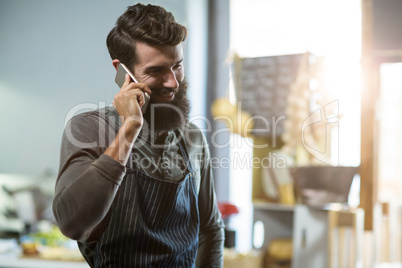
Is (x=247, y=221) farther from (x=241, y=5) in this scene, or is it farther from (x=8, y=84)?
(x=8, y=84)

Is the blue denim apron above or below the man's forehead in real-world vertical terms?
below

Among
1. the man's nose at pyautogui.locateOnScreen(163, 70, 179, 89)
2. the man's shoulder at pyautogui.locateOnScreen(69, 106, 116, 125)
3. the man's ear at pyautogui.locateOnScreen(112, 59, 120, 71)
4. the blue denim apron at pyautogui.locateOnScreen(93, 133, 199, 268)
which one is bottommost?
the blue denim apron at pyautogui.locateOnScreen(93, 133, 199, 268)

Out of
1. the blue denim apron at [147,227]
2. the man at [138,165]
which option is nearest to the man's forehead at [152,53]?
the man at [138,165]

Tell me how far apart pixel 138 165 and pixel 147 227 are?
0.06 meters

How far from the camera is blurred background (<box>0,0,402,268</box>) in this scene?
46 cm

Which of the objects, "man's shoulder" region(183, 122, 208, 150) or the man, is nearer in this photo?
the man

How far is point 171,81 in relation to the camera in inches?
16.0

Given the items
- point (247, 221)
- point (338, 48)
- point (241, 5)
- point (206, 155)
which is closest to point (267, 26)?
point (241, 5)

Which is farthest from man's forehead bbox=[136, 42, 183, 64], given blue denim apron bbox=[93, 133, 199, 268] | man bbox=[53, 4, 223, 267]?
blue denim apron bbox=[93, 133, 199, 268]

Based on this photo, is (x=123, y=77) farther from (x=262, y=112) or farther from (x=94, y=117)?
(x=262, y=112)

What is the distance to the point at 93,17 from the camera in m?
0.46

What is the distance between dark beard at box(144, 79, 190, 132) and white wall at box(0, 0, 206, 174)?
5 cm

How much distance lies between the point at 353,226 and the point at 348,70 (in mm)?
470

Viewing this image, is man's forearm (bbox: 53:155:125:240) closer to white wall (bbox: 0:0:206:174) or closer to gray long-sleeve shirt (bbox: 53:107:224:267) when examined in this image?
gray long-sleeve shirt (bbox: 53:107:224:267)
